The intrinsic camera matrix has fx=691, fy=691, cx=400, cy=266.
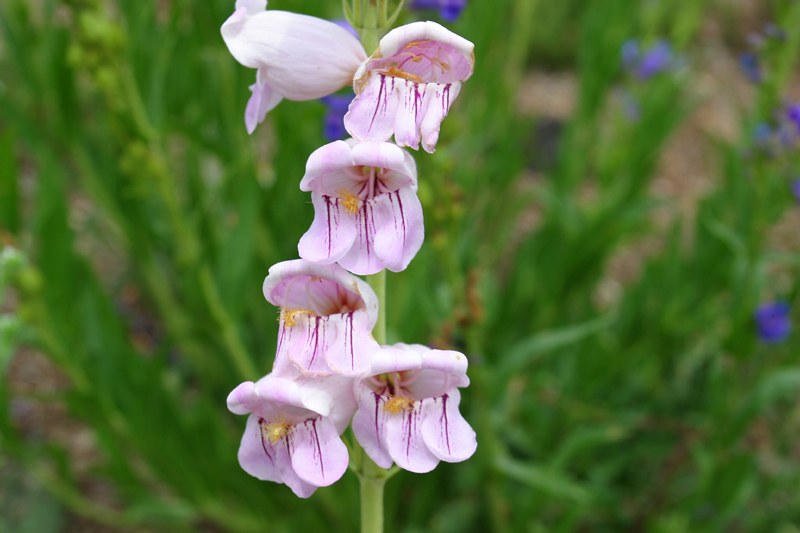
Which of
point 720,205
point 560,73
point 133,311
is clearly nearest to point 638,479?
point 720,205

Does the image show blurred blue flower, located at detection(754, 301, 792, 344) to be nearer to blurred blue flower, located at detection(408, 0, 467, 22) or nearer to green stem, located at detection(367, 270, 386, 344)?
blurred blue flower, located at detection(408, 0, 467, 22)

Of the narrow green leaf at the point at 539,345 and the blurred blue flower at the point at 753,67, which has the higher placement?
the blurred blue flower at the point at 753,67

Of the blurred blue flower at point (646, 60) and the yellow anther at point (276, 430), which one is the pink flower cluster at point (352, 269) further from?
the blurred blue flower at point (646, 60)

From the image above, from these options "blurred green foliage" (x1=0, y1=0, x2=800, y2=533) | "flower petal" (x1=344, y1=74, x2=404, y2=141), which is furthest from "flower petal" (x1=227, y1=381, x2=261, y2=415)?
"blurred green foliage" (x1=0, y1=0, x2=800, y2=533)

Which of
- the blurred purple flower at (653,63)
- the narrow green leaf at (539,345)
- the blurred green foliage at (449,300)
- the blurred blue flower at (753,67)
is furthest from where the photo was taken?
the blurred purple flower at (653,63)

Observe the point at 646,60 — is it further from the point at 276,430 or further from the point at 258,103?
the point at 276,430

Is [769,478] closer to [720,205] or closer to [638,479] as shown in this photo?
[638,479]

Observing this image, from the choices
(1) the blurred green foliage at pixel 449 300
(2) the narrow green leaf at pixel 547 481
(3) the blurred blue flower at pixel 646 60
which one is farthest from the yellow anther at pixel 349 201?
→ (3) the blurred blue flower at pixel 646 60
